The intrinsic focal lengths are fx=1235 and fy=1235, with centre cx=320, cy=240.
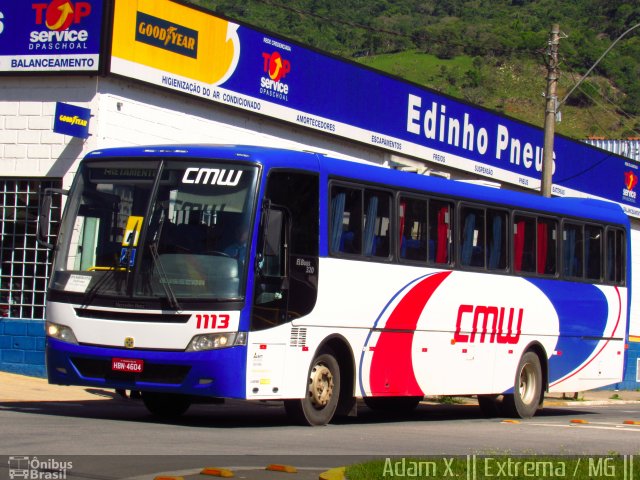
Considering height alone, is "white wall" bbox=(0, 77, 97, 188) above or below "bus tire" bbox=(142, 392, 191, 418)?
above

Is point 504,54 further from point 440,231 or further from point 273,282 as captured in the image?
point 273,282

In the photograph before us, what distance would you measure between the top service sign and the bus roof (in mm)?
5252

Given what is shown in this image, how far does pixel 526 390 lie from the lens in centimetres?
1934

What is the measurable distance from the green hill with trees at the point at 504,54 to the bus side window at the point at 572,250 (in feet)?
256

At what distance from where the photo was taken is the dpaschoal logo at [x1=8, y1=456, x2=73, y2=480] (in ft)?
28.5

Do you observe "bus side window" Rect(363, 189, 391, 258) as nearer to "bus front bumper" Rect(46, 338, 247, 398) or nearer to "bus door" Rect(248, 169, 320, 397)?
"bus door" Rect(248, 169, 320, 397)

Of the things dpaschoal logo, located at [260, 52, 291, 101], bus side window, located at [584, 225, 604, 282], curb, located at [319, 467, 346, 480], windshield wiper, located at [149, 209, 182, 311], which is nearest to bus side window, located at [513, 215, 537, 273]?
bus side window, located at [584, 225, 604, 282]

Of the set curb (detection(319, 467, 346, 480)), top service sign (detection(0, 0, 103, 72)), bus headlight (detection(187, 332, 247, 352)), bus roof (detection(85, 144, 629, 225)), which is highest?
top service sign (detection(0, 0, 103, 72))

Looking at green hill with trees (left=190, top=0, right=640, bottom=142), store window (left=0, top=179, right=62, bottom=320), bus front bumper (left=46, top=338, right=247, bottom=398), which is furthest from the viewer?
green hill with trees (left=190, top=0, right=640, bottom=142)

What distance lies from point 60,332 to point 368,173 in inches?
174

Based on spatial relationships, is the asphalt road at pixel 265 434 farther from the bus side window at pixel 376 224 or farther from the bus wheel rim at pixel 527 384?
the bus side window at pixel 376 224

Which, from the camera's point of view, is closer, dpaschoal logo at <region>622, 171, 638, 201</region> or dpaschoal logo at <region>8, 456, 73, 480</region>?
dpaschoal logo at <region>8, 456, 73, 480</region>

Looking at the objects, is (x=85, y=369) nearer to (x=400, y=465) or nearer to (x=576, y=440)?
(x=400, y=465)

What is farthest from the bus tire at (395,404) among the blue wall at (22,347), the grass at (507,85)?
the grass at (507,85)
